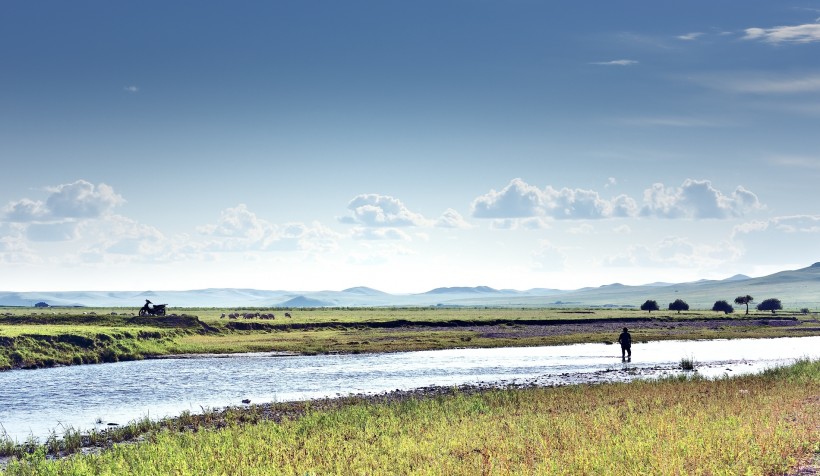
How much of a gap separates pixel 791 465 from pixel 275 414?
20.3 m

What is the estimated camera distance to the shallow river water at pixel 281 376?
3547 centimetres

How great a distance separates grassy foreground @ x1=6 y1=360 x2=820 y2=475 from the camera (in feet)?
55.7

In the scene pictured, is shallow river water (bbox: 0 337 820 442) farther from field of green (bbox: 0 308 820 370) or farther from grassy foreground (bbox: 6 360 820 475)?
grassy foreground (bbox: 6 360 820 475)

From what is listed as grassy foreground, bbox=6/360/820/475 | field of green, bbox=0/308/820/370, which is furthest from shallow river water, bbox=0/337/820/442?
grassy foreground, bbox=6/360/820/475

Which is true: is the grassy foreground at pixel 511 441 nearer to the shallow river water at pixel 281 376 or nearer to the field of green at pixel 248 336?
the shallow river water at pixel 281 376

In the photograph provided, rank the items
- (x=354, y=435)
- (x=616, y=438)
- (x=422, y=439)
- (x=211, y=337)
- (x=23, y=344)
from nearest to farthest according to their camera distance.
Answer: (x=616, y=438) < (x=422, y=439) < (x=354, y=435) < (x=23, y=344) < (x=211, y=337)

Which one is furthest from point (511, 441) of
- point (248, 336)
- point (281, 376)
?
point (248, 336)

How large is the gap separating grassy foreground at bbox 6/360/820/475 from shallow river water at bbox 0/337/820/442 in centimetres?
925

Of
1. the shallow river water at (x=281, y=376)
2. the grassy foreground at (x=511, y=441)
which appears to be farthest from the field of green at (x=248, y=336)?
the grassy foreground at (x=511, y=441)

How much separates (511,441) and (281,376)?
3126 centimetres

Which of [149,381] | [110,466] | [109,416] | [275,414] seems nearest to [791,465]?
[110,466]

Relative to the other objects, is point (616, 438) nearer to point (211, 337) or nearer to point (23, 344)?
point (23, 344)

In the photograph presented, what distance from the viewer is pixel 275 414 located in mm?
31188

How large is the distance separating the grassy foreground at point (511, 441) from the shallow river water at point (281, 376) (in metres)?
9.25
